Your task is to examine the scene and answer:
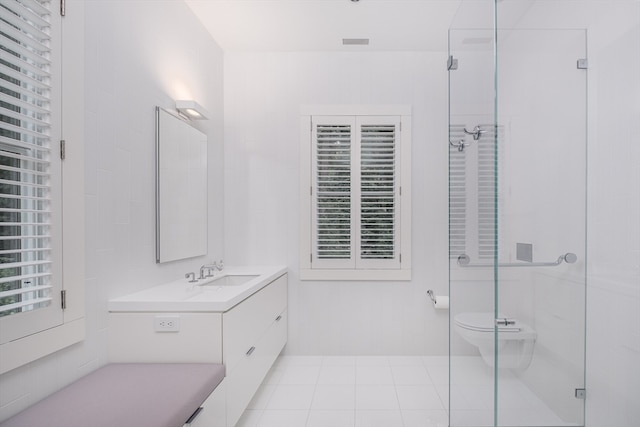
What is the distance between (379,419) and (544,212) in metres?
1.52

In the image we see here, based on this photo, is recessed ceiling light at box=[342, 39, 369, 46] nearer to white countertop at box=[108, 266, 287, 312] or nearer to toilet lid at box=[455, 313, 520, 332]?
white countertop at box=[108, 266, 287, 312]

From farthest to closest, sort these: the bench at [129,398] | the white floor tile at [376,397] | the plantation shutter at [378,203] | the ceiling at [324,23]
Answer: the plantation shutter at [378,203]
the ceiling at [324,23]
the white floor tile at [376,397]
the bench at [129,398]

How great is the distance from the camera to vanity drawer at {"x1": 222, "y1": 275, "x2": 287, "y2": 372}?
5.35ft

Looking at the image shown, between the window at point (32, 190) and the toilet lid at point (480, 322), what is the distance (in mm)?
1717

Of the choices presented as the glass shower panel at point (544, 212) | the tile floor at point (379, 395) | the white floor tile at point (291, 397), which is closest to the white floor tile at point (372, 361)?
the tile floor at point (379, 395)

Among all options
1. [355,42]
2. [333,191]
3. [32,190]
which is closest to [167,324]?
[32,190]

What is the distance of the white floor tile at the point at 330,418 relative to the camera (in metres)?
1.99

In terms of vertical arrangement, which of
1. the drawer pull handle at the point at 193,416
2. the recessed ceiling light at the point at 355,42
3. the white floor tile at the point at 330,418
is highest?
the recessed ceiling light at the point at 355,42

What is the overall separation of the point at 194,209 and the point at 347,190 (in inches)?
50.5

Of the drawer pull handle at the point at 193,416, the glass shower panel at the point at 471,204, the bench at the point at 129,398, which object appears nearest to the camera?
the bench at the point at 129,398

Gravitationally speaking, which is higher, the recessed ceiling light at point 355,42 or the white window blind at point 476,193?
the recessed ceiling light at point 355,42

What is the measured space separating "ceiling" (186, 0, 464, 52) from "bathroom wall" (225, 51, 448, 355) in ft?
0.46

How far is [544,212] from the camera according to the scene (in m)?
1.43

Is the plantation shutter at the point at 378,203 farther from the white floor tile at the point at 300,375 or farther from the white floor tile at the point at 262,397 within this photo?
the white floor tile at the point at 262,397
